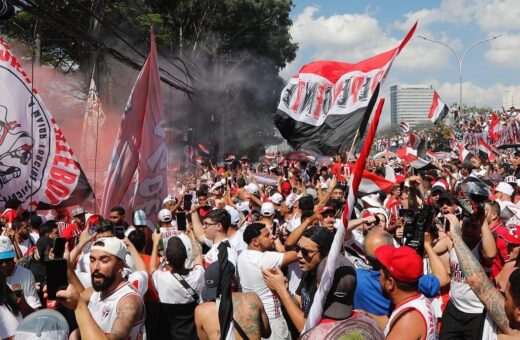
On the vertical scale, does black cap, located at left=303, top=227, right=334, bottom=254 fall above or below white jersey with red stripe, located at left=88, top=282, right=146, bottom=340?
above

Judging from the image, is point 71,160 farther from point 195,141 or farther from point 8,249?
point 195,141

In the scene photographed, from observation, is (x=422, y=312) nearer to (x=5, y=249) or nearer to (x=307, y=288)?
(x=307, y=288)

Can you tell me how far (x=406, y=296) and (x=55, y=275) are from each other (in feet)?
6.17

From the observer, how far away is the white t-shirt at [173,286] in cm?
566

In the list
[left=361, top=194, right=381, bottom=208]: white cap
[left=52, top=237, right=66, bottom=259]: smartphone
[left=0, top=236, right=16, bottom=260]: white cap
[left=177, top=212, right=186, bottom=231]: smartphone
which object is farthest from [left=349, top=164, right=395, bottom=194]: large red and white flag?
[left=52, top=237, right=66, bottom=259]: smartphone

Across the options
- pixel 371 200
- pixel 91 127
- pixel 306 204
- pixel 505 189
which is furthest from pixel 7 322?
pixel 91 127

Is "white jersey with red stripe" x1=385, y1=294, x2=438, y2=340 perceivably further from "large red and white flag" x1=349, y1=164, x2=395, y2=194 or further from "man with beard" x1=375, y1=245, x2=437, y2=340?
"large red and white flag" x1=349, y1=164, x2=395, y2=194

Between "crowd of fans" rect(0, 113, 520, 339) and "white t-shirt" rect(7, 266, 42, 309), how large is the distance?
11 millimetres

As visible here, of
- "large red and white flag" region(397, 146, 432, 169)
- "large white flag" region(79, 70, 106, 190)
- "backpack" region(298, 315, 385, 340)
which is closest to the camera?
"backpack" region(298, 315, 385, 340)

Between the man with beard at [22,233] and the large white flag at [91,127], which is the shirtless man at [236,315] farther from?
the large white flag at [91,127]

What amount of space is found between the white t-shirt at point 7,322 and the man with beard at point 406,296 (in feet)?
7.21

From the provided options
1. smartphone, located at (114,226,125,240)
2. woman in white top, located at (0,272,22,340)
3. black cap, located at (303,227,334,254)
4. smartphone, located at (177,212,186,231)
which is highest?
black cap, located at (303,227,334,254)

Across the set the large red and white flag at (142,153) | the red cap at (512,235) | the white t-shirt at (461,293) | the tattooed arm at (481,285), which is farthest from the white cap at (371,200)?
the tattooed arm at (481,285)

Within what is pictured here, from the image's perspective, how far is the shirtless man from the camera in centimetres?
422
